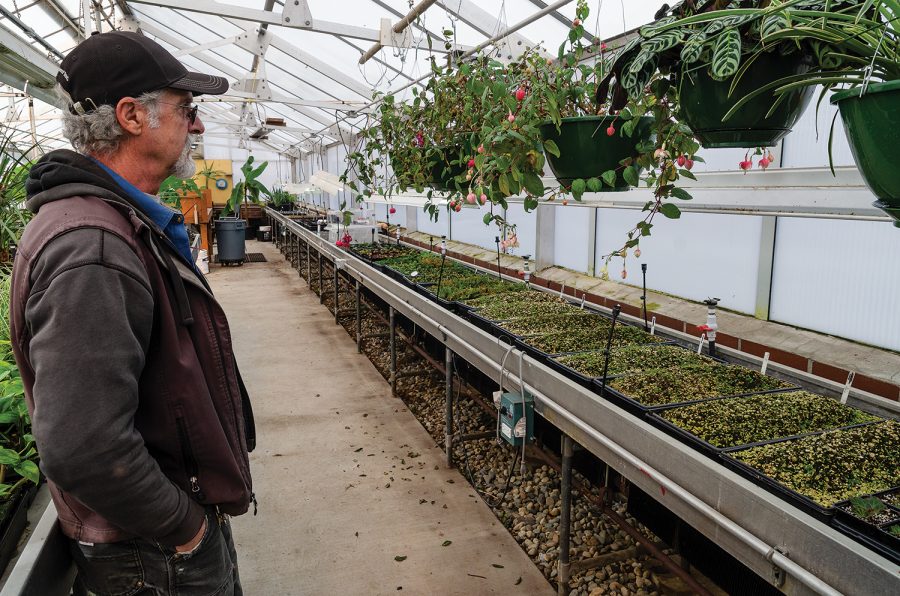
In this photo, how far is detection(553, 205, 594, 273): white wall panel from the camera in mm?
4742

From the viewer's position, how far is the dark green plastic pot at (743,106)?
104cm

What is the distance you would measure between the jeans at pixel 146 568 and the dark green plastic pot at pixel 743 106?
1257mm

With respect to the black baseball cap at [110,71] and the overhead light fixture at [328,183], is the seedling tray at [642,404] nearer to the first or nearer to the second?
the black baseball cap at [110,71]

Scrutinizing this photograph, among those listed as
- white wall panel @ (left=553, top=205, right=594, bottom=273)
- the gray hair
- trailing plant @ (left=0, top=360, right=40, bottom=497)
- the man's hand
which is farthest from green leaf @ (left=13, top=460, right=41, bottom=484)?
white wall panel @ (left=553, top=205, right=594, bottom=273)

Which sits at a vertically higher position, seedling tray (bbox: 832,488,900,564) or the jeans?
seedling tray (bbox: 832,488,900,564)

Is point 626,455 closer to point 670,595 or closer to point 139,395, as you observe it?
point 670,595

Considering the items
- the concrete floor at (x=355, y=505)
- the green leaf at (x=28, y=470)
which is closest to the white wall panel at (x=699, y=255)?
the concrete floor at (x=355, y=505)

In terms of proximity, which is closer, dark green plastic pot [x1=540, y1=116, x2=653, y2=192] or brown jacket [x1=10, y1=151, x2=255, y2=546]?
Result: brown jacket [x1=10, y1=151, x2=255, y2=546]

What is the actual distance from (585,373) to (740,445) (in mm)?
665

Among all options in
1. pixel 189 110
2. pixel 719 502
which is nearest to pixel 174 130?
pixel 189 110

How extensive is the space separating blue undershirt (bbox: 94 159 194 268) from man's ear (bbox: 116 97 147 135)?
87 millimetres

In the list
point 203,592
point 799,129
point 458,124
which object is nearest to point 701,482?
point 203,592

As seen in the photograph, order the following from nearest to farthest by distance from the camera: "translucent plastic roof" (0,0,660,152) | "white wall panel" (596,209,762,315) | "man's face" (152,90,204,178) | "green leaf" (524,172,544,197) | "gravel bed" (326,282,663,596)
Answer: "man's face" (152,90,204,178)
"green leaf" (524,172,544,197)
"gravel bed" (326,282,663,596)
"white wall panel" (596,209,762,315)
"translucent plastic roof" (0,0,660,152)

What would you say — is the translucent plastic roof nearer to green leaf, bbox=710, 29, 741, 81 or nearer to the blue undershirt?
green leaf, bbox=710, 29, 741, 81
